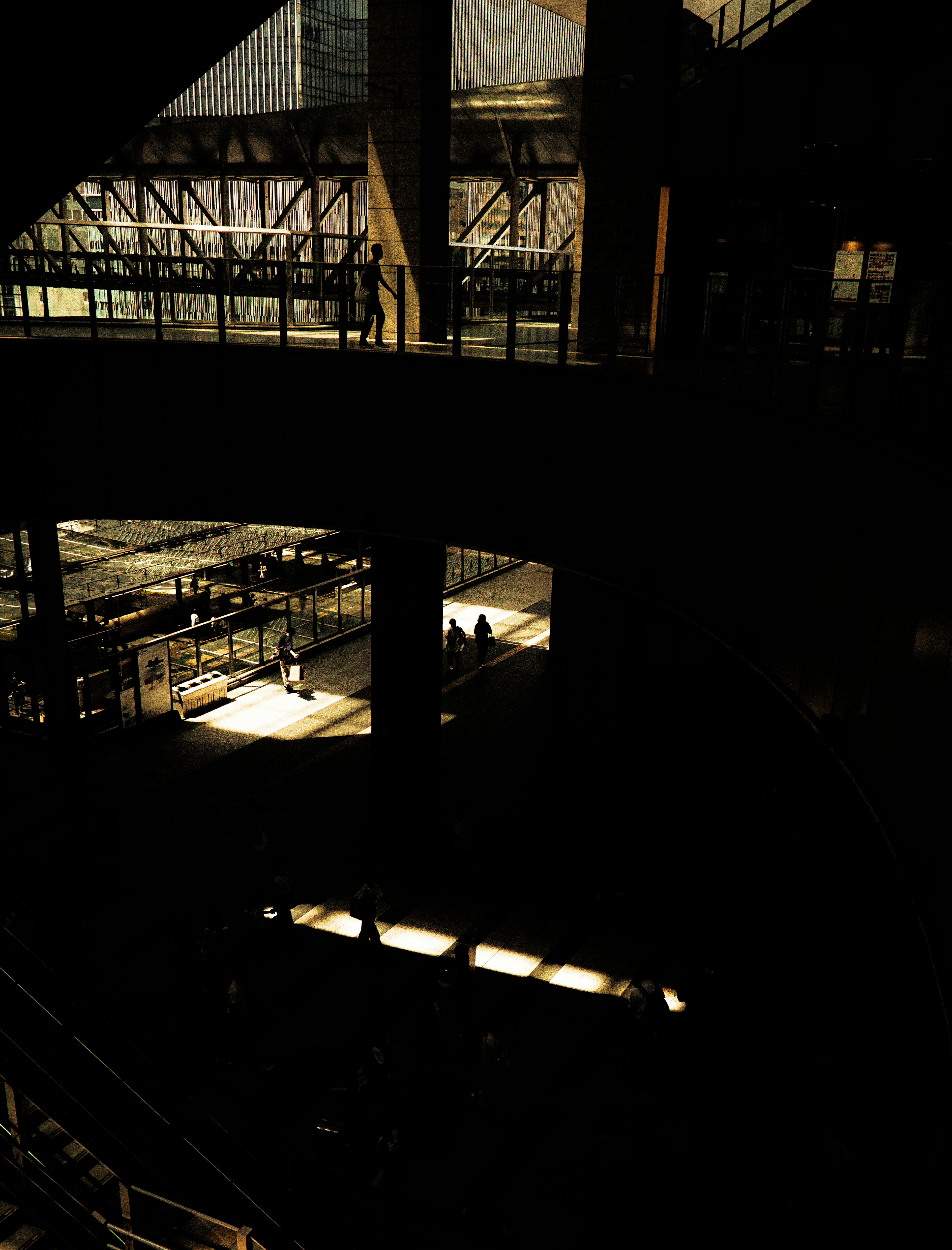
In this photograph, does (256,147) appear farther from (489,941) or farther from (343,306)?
(489,941)

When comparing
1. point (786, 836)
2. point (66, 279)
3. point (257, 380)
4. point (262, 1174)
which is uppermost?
point (66, 279)

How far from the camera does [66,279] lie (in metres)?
12.1

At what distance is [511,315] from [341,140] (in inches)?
610

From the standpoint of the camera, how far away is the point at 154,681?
63.4 ft

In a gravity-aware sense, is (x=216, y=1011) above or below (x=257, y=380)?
below

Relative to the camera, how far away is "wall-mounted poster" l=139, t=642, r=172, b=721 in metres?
19.0

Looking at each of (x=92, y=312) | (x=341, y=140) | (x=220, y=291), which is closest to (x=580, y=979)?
(x=220, y=291)

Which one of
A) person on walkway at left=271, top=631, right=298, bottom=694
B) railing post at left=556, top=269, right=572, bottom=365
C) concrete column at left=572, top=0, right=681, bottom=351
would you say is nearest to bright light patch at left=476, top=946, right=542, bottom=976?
railing post at left=556, top=269, right=572, bottom=365

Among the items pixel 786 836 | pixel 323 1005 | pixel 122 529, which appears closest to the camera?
pixel 323 1005

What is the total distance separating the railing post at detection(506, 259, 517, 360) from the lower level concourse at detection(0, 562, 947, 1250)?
4.66 metres

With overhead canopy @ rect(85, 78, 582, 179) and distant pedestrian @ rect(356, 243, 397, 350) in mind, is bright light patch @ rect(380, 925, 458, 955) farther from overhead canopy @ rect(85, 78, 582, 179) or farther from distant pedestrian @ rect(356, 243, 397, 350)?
overhead canopy @ rect(85, 78, 582, 179)

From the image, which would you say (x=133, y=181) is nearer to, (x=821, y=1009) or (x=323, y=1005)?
(x=323, y=1005)

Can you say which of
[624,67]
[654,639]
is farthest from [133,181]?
[654,639]

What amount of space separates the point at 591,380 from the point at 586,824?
25.6 ft
